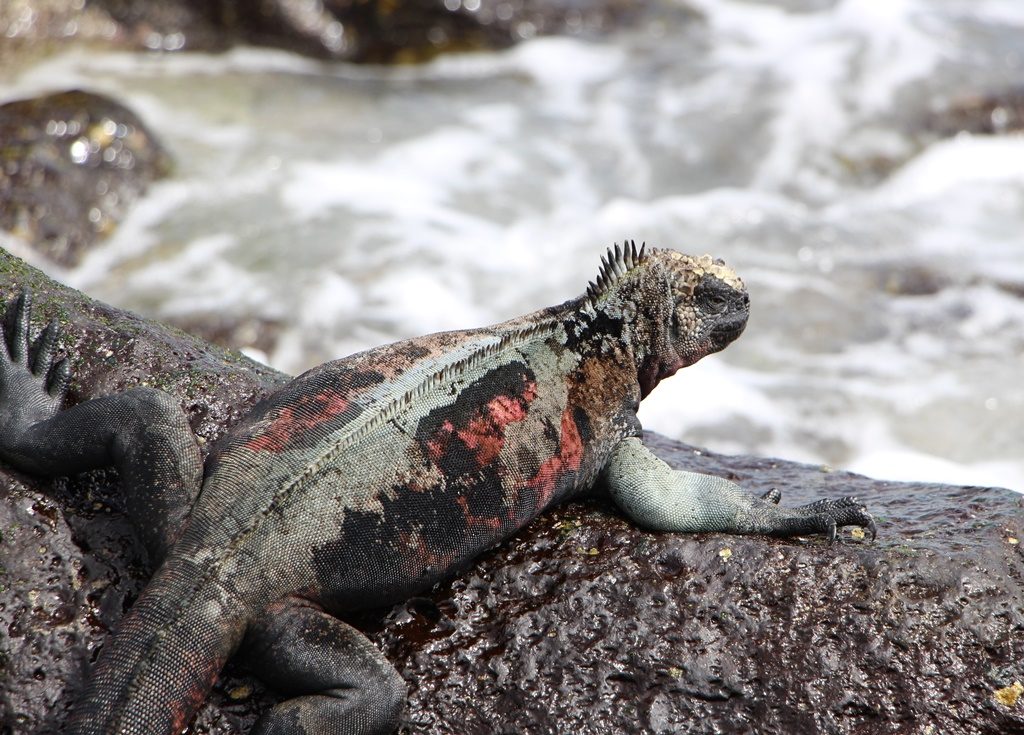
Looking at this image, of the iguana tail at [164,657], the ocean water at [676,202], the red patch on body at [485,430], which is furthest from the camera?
the ocean water at [676,202]

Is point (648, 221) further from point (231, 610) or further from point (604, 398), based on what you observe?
point (231, 610)

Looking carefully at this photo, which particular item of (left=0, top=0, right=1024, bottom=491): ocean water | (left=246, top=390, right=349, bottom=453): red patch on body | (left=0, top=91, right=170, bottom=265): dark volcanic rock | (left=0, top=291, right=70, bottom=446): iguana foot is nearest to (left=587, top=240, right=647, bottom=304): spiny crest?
(left=246, top=390, right=349, bottom=453): red patch on body

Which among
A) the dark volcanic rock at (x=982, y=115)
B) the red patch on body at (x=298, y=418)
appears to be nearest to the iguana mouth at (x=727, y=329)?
the red patch on body at (x=298, y=418)

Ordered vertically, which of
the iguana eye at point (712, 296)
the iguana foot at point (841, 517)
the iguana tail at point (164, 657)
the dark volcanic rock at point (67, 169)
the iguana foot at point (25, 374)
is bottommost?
the dark volcanic rock at point (67, 169)

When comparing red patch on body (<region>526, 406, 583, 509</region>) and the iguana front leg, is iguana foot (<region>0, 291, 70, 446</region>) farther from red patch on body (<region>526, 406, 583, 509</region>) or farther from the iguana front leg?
the iguana front leg

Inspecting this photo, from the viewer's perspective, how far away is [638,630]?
3.56 m

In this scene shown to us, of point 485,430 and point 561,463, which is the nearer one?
point 485,430

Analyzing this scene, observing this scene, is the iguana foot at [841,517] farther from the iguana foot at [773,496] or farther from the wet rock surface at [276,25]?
the wet rock surface at [276,25]

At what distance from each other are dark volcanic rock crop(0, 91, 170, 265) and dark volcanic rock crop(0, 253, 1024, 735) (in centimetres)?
590

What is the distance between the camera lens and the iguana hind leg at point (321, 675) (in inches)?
123

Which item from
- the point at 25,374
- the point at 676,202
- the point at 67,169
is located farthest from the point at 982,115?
the point at 25,374

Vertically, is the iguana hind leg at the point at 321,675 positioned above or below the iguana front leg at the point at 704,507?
below

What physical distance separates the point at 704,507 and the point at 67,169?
7057 millimetres

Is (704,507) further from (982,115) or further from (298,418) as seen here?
(982,115)
